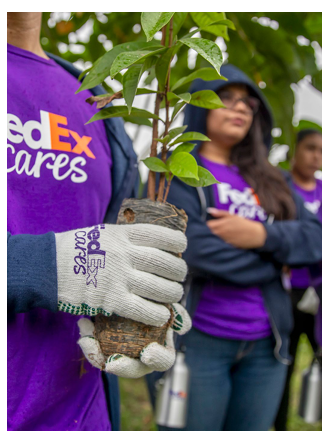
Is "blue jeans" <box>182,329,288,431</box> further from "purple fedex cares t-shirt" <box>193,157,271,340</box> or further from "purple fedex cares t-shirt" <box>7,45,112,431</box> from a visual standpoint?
"purple fedex cares t-shirt" <box>7,45,112,431</box>

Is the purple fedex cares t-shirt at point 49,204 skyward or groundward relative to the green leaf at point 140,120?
groundward

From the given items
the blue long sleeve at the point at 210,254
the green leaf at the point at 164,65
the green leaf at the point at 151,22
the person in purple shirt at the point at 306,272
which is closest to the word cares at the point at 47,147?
the green leaf at the point at 164,65

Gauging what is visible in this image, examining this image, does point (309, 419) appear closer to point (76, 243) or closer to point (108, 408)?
point (108, 408)

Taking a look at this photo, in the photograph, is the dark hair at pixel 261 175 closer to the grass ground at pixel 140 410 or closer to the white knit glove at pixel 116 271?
the white knit glove at pixel 116 271

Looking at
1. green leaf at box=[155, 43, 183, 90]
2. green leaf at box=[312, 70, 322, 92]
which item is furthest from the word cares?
green leaf at box=[312, 70, 322, 92]

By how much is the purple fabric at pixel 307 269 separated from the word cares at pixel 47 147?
1.23m

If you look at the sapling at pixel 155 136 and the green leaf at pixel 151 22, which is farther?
the sapling at pixel 155 136

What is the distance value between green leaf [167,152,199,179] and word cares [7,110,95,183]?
253mm

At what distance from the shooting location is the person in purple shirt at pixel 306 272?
200cm

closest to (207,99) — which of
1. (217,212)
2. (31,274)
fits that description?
(31,274)

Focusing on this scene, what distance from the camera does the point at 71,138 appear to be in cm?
91

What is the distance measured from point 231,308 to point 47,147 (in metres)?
0.89

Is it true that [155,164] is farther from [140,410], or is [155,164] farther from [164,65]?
[140,410]

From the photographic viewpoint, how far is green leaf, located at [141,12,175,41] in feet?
2.01
